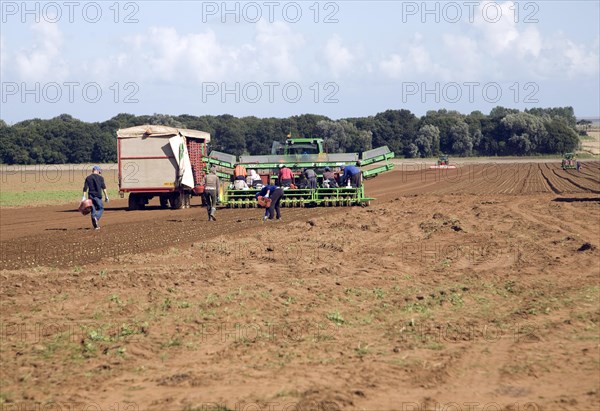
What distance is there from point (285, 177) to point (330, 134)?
68.6 m

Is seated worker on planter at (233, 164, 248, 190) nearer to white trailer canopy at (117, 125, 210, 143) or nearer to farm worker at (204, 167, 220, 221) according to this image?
white trailer canopy at (117, 125, 210, 143)

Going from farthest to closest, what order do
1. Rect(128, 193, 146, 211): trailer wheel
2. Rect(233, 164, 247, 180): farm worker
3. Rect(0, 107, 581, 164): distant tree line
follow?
1. Rect(0, 107, 581, 164): distant tree line
2. Rect(128, 193, 146, 211): trailer wheel
3. Rect(233, 164, 247, 180): farm worker

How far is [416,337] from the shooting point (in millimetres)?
9828

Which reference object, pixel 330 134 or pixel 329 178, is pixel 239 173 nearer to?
pixel 329 178

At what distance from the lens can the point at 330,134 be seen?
99.1 metres

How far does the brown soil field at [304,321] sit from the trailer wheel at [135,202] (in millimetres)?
12073

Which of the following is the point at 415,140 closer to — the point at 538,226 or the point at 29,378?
the point at 538,226

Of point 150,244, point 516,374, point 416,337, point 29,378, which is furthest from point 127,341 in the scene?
point 150,244

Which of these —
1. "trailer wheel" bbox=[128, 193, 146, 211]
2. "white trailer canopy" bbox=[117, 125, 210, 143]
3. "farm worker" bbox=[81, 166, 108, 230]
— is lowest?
"trailer wheel" bbox=[128, 193, 146, 211]

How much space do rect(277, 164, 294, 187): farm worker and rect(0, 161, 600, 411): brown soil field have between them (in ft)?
33.2

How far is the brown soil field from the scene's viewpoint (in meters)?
7.75

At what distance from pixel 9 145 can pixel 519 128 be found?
6702cm

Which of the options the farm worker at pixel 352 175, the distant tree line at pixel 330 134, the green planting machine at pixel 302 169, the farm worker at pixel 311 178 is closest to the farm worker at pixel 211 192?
the green planting machine at pixel 302 169

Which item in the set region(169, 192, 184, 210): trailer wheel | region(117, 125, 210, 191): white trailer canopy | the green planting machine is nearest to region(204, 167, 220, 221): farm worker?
the green planting machine
